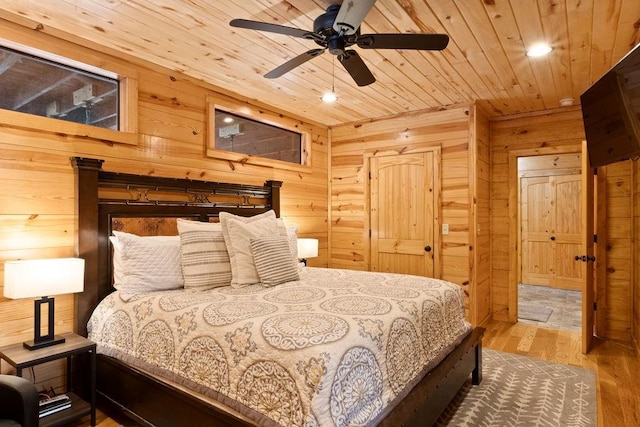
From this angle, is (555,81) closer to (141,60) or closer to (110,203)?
(141,60)

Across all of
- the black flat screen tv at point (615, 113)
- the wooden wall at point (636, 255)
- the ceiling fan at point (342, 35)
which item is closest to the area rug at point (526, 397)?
the wooden wall at point (636, 255)

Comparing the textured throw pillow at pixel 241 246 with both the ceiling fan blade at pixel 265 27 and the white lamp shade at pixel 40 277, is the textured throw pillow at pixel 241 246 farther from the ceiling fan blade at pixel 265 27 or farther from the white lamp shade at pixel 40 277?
the ceiling fan blade at pixel 265 27

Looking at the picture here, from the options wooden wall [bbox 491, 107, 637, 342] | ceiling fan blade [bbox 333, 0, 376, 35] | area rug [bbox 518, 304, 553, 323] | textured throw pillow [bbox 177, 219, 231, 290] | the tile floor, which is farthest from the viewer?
area rug [bbox 518, 304, 553, 323]

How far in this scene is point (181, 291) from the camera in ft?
8.45

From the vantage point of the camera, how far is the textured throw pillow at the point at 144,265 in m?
2.54

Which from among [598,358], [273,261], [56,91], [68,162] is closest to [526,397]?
[598,358]

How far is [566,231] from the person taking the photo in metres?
6.87

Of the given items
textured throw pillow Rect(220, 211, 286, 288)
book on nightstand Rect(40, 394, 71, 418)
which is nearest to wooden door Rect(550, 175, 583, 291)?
textured throw pillow Rect(220, 211, 286, 288)

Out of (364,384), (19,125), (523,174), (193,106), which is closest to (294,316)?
(364,384)

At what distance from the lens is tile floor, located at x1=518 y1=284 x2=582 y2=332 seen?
15.0 ft

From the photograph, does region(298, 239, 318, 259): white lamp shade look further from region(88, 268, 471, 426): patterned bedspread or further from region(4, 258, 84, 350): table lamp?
region(4, 258, 84, 350): table lamp

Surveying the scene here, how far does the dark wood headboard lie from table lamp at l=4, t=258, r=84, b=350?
0.92ft

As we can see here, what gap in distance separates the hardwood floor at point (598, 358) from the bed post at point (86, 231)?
0.71 meters

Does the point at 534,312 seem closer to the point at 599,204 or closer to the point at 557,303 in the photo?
the point at 557,303
